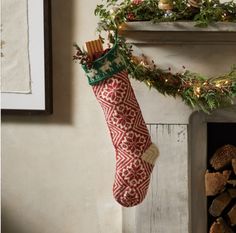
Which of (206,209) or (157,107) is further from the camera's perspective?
(206,209)

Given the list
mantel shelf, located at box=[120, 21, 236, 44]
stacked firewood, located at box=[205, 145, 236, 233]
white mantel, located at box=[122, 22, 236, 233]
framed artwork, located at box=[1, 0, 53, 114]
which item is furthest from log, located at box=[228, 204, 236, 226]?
framed artwork, located at box=[1, 0, 53, 114]

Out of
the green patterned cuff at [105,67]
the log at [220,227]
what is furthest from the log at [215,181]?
the green patterned cuff at [105,67]

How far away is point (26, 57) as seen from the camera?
182 centimetres

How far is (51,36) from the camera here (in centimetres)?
180

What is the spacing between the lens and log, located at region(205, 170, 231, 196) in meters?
Result: 1.68

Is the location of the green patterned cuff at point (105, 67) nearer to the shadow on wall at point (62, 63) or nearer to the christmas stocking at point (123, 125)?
the christmas stocking at point (123, 125)

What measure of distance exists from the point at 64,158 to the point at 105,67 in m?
0.59

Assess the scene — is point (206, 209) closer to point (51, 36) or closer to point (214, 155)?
point (214, 155)

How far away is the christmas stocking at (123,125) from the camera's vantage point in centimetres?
143

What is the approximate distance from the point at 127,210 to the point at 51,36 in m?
0.75

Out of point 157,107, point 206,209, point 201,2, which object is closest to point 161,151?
point 157,107

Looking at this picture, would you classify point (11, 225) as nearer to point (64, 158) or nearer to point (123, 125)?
point (64, 158)

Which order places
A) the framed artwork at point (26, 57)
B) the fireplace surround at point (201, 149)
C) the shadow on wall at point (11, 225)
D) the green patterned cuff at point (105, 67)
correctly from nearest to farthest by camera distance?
the green patterned cuff at point (105, 67), the fireplace surround at point (201, 149), the framed artwork at point (26, 57), the shadow on wall at point (11, 225)

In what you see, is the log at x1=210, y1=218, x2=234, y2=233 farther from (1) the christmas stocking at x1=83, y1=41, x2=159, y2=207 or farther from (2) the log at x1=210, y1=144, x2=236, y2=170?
(1) the christmas stocking at x1=83, y1=41, x2=159, y2=207
